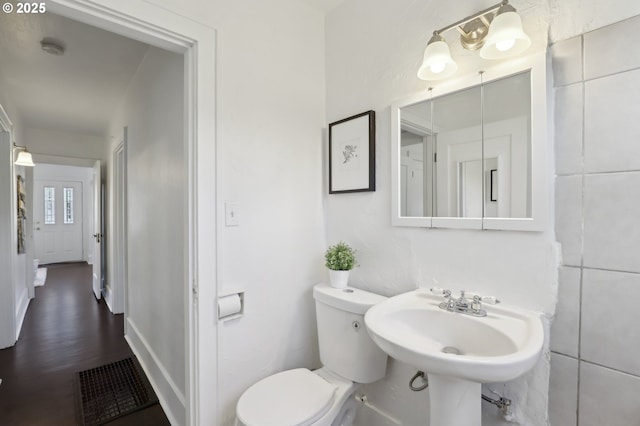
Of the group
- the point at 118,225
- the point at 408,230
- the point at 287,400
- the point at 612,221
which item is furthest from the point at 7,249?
the point at 612,221

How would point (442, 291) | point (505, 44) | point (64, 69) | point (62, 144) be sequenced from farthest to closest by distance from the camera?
point (62, 144) → point (64, 69) → point (442, 291) → point (505, 44)

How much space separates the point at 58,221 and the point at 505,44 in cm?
927

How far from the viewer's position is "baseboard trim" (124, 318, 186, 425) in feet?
5.53

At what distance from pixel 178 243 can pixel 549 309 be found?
5.76 ft

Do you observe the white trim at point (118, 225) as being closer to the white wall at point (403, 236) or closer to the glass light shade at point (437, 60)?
the white wall at point (403, 236)

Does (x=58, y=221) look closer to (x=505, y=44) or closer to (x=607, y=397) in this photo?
(x=505, y=44)

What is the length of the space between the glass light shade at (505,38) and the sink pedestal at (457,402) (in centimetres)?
A: 115

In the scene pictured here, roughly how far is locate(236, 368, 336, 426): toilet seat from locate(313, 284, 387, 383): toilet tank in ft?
0.38

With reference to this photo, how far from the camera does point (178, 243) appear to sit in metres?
1.69

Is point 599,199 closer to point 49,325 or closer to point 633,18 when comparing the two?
point 633,18

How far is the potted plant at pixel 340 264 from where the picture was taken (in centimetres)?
158

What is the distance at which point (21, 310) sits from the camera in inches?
131

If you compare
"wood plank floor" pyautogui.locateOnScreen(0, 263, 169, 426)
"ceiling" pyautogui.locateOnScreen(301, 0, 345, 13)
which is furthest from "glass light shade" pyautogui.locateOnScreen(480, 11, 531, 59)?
"wood plank floor" pyautogui.locateOnScreen(0, 263, 169, 426)

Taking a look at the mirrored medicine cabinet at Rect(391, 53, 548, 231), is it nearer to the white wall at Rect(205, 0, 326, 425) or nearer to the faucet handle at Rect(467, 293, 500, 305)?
the faucet handle at Rect(467, 293, 500, 305)
